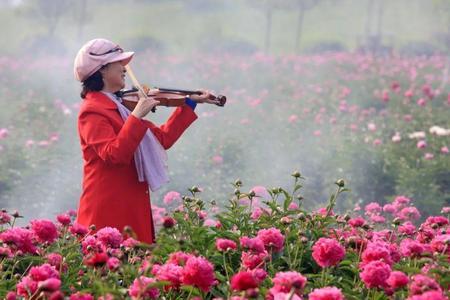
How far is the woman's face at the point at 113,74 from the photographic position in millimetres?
4082

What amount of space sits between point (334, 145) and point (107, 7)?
2874 cm

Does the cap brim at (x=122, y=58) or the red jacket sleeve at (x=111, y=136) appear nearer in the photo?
the red jacket sleeve at (x=111, y=136)

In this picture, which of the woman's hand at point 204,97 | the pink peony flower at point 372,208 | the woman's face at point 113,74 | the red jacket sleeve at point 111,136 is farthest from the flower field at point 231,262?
the pink peony flower at point 372,208

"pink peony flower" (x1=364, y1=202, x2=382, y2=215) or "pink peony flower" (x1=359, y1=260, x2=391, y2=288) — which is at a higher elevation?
"pink peony flower" (x1=359, y1=260, x2=391, y2=288)

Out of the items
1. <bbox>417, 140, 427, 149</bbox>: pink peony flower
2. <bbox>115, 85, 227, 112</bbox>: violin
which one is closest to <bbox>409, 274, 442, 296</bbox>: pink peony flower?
<bbox>115, 85, 227, 112</bbox>: violin

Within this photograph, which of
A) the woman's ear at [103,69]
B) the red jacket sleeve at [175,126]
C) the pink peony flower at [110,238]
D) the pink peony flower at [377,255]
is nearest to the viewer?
the pink peony flower at [377,255]

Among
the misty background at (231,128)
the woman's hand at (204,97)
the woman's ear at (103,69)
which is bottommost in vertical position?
the misty background at (231,128)

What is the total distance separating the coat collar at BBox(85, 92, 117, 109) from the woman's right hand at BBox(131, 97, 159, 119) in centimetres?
20

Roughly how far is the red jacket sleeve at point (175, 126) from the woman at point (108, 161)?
0.35 ft

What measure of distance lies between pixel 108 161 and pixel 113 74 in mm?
393

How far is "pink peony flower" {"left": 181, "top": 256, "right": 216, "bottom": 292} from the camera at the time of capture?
97.7 inches

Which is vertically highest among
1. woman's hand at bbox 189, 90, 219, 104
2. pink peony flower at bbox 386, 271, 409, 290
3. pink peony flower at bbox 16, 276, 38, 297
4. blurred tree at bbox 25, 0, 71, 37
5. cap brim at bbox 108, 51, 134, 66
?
blurred tree at bbox 25, 0, 71, 37

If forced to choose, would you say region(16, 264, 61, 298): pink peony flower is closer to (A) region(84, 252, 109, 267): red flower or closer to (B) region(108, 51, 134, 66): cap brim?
(A) region(84, 252, 109, 267): red flower

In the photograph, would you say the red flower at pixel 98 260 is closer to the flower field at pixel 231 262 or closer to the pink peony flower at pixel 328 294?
the flower field at pixel 231 262
